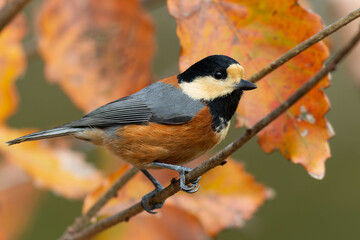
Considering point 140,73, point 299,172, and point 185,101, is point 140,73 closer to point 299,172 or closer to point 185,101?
point 185,101

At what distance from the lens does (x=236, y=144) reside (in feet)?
3.92

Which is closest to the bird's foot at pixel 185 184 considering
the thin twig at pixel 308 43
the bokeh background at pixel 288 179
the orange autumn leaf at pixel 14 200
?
the thin twig at pixel 308 43

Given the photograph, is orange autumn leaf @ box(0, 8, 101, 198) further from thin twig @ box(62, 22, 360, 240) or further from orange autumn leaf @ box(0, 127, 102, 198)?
thin twig @ box(62, 22, 360, 240)

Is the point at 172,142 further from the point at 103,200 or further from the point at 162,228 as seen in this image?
the point at 162,228

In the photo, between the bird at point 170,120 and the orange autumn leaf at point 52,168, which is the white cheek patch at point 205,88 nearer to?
the bird at point 170,120

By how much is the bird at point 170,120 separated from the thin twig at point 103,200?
2.2 inches

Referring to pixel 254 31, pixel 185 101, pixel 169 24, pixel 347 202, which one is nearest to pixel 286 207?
pixel 347 202

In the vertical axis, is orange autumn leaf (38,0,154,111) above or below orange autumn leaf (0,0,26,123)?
below

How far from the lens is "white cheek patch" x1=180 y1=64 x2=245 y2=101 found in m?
1.56

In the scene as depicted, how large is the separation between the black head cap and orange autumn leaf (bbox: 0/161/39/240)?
880 millimetres

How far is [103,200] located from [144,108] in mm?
341

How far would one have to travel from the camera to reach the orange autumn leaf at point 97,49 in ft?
5.80

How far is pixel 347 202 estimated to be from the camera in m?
4.53

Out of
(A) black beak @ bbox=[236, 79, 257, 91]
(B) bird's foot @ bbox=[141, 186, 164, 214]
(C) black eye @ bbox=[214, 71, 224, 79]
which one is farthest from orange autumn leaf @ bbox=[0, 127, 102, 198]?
(A) black beak @ bbox=[236, 79, 257, 91]
